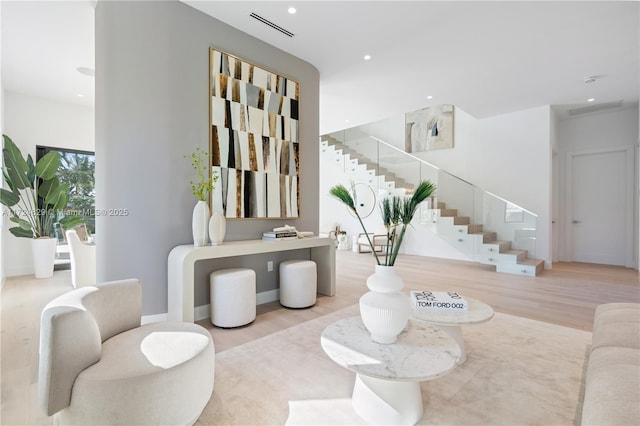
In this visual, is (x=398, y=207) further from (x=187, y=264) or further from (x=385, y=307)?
(x=187, y=264)

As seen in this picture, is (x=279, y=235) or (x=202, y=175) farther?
(x=279, y=235)

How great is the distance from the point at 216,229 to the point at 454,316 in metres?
2.18

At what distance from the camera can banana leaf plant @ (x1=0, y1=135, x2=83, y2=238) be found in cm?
441

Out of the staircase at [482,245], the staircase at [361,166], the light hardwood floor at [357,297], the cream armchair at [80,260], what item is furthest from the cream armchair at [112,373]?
the staircase at [361,166]

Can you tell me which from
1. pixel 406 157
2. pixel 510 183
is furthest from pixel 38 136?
pixel 510 183

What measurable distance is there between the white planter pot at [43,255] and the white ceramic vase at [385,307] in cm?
560

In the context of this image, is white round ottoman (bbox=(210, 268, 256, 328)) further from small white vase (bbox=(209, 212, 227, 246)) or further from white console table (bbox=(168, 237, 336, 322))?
small white vase (bbox=(209, 212, 227, 246))

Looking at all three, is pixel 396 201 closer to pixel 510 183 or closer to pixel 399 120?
pixel 510 183

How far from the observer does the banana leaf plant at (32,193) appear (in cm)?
441

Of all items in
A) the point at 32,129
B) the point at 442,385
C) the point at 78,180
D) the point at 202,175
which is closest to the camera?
the point at 442,385

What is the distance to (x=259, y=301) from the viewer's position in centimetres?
357

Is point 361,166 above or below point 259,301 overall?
above

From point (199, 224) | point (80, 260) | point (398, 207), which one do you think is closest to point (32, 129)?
point (80, 260)

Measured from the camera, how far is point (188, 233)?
9.91 ft
